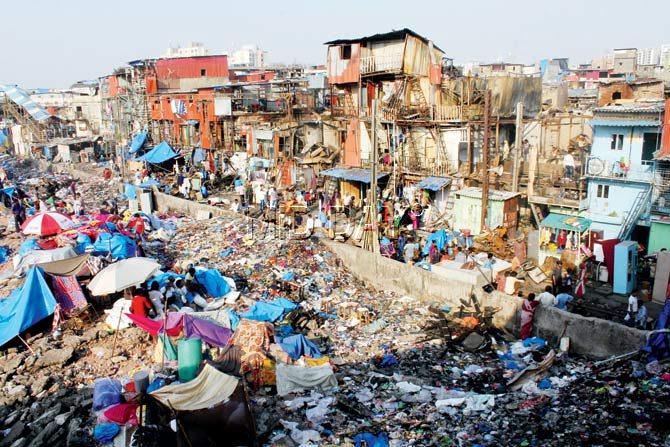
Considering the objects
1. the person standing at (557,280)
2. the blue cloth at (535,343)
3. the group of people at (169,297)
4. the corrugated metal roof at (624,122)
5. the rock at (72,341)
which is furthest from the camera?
the corrugated metal roof at (624,122)

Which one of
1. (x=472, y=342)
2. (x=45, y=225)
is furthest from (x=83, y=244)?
(x=472, y=342)

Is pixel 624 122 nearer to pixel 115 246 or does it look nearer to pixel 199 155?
pixel 115 246

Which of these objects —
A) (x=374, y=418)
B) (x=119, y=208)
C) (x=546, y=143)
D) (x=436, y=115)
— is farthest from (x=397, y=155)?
(x=374, y=418)

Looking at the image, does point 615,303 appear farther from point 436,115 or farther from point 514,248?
point 436,115

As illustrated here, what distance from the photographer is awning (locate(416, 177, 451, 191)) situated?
21062mm

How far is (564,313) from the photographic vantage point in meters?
12.0

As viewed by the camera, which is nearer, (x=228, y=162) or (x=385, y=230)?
(x=385, y=230)

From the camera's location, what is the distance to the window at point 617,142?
54.9 ft

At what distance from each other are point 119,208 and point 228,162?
22.3 ft

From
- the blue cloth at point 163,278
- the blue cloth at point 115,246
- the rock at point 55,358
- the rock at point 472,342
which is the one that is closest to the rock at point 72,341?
the rock at point 55,358

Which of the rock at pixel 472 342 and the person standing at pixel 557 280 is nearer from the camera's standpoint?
the rock at pixel 472 342

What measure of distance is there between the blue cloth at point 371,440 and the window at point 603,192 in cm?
1247

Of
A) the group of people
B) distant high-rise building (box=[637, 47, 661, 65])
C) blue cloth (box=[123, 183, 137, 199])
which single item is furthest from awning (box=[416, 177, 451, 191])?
distant high-rise building (box=[637, 47, 661, 65])

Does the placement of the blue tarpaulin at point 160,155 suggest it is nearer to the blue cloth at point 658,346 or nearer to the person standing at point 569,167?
the person standing at point 569,167
